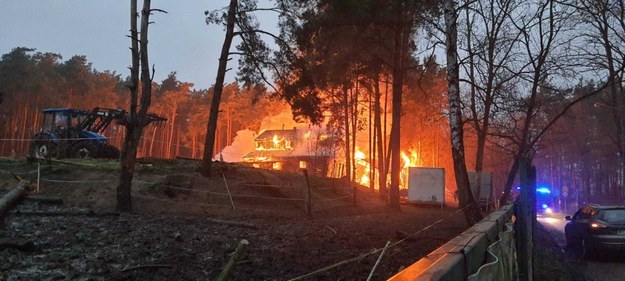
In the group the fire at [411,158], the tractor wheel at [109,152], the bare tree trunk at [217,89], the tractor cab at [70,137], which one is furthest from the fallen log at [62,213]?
the fire at [411,158]

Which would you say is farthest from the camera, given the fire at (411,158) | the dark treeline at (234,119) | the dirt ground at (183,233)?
the fire at (411,158)

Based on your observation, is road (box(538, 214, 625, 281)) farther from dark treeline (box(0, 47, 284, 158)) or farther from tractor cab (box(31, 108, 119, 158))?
dark treeline (box(0, 47, 284, 158))

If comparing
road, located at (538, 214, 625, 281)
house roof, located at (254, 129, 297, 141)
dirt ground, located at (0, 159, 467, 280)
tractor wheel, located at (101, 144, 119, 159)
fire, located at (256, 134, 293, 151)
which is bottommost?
road, located at (538, 214, 625, 281)

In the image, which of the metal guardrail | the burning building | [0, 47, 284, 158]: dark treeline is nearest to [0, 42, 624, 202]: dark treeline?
[0, 47, 284, 158]: dark treeline

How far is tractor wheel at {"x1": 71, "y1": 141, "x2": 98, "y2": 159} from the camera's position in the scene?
22.1m

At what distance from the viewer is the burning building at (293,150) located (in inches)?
1820

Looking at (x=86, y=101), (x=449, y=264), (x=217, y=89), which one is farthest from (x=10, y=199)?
(x=86, y=101)

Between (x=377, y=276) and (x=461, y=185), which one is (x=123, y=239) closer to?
(x=377, y=276)

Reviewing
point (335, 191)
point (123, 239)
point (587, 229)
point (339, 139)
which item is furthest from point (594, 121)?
point (123, 239)

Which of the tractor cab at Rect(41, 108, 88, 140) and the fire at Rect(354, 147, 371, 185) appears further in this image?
the fire at Rect(354, 147, 371, 185)

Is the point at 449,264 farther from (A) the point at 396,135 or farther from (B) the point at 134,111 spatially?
(A) the point at 396,135

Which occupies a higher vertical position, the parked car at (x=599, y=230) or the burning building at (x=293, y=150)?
the burning building at (x=293, y=150)

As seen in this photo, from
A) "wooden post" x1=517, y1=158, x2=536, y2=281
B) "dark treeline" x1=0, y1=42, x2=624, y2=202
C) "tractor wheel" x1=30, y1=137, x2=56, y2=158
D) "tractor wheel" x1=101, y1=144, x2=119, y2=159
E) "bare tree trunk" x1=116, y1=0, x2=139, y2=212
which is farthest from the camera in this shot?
"dark treeline" x1=0, y1=42, x2=624, y2=202

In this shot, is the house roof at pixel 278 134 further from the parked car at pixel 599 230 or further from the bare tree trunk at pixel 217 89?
the parked car at pixel 599 230
